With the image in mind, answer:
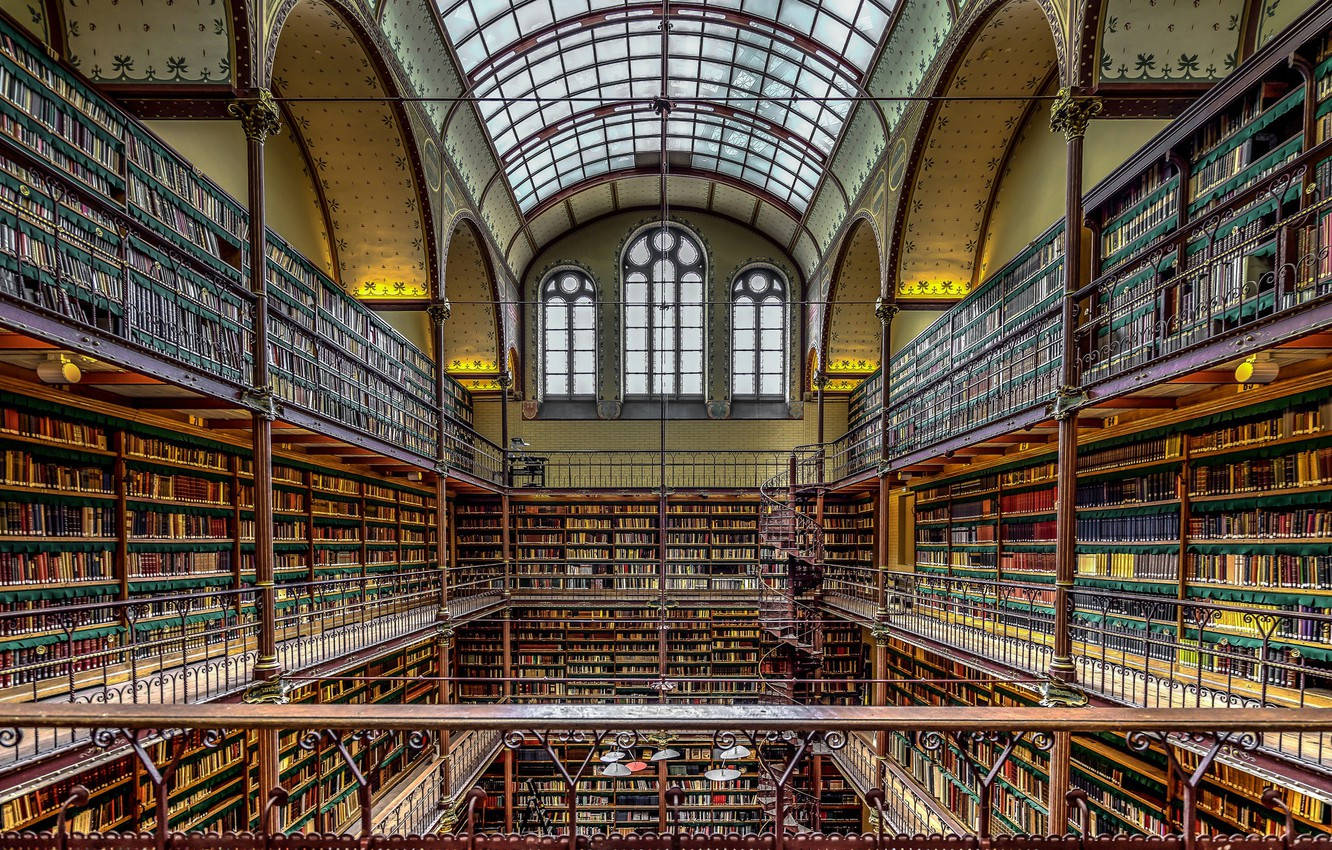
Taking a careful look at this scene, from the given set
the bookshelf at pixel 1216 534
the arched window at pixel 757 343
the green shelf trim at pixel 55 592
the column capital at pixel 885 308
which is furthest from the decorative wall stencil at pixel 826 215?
the green shelf trim at pixel 55 592

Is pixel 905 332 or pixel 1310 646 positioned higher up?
pixel 905 332

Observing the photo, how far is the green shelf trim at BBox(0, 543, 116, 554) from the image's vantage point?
15.6 feet

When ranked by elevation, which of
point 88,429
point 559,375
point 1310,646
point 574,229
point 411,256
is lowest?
point 1310,646

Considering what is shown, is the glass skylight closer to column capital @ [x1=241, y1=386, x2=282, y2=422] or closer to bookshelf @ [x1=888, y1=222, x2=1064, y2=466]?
bookshelf @ [x1=888, y1=222, x2=1064, y2=466]

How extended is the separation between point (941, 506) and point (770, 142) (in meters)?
7.08

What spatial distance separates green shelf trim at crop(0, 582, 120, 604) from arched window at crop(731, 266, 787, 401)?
39.4 ft

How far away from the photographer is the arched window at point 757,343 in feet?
52.1

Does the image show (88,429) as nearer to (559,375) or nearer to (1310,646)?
(1310,646)

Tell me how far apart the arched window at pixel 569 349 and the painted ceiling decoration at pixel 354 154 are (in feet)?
17.2

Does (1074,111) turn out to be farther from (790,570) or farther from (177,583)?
(177,583)

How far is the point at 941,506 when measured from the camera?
35.7 ft

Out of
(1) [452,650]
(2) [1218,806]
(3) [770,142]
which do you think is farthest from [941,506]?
(1) [452,650]

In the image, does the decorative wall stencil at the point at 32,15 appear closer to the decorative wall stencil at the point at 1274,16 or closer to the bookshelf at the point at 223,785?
the bookshelf at the point at 223,785

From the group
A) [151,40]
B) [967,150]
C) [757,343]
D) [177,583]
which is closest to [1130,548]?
[967,150]
